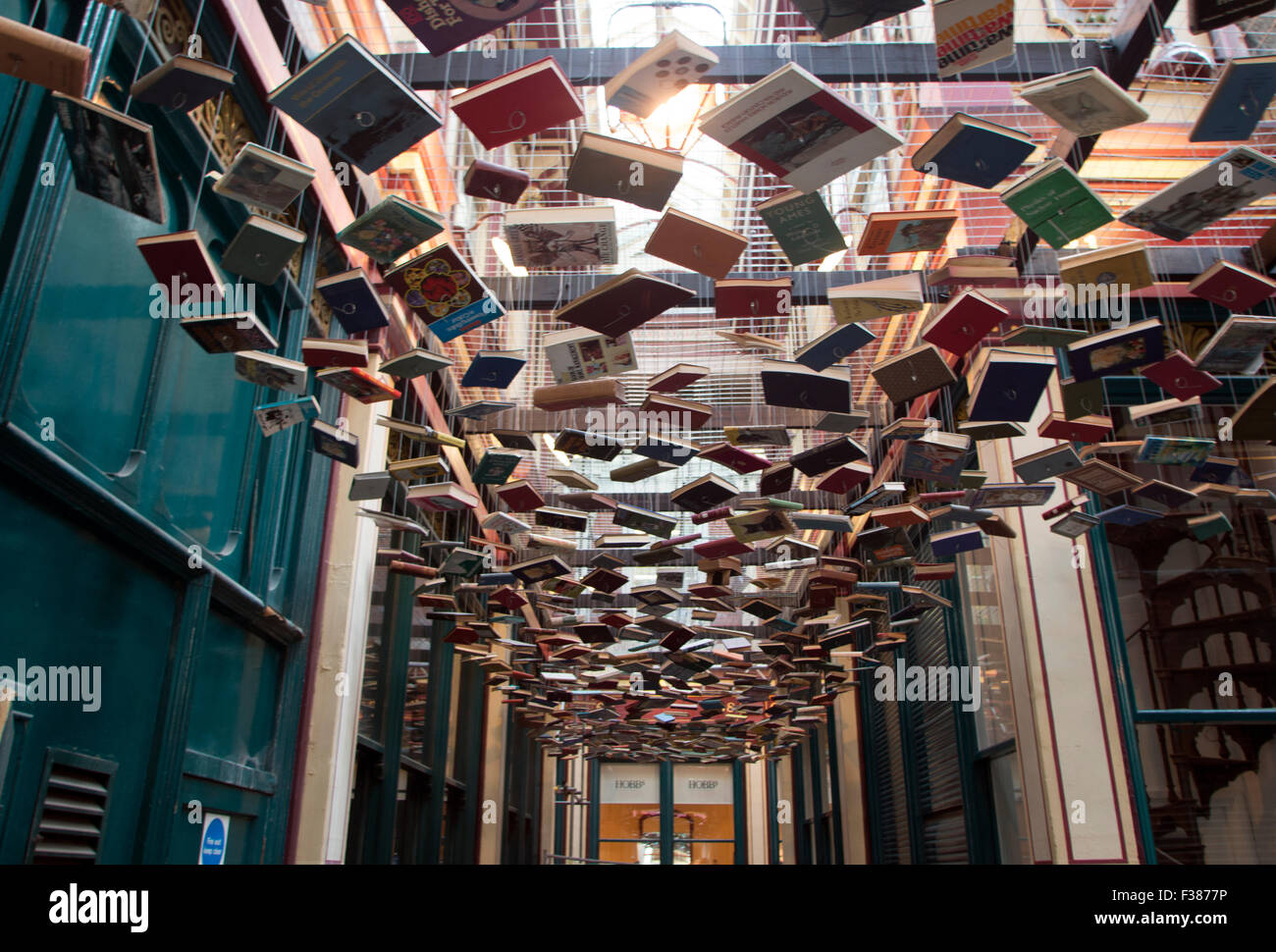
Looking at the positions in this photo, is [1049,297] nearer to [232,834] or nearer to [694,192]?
[694,192]

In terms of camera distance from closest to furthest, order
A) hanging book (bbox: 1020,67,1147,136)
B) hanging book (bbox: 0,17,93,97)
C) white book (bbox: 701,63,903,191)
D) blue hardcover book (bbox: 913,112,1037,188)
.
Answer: hanging book (bbox: 0,17,93,97) < white book (bbox: 701,63,903,191) < hanging book (bbox: 1020,67,1147,136) < blue hardcover book (bbox: 913,112,1037,188)

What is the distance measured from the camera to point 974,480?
142 inches

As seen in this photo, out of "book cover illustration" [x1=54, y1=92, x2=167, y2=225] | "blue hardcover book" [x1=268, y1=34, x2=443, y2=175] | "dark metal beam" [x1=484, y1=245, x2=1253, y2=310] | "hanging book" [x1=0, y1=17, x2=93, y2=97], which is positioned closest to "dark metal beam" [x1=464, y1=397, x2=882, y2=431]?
"dark metal beam" [x1=484, y1=245, x2=1253, y2=310]

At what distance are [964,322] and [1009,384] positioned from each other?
14.4 inches

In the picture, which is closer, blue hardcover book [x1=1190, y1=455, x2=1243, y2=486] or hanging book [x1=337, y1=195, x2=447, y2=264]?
hanging book [x1=337, y1=195, x2=447, y2=264]

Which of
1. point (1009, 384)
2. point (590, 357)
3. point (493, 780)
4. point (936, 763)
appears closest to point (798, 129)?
point (590, 357)

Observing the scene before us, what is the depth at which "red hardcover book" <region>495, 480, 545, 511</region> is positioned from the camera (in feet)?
12.5

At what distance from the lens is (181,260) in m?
2.24

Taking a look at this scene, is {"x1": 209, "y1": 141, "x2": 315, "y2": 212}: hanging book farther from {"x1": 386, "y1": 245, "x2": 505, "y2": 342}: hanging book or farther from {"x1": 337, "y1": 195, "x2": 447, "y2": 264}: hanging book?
{"x1": 386, "y1": 245, "x2": 505, "y2": 342}: hanging book

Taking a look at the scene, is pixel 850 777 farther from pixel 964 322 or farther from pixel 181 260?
pixel 181 260

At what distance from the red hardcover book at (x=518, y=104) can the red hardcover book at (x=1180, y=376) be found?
2.09 metres

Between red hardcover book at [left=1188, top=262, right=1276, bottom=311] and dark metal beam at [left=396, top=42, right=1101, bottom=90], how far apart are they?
1.13 metres

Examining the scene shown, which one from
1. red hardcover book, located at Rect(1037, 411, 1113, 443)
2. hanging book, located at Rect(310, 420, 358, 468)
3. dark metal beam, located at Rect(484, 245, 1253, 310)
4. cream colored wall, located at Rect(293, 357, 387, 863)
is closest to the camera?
hanging book, located at Rect(310, 420, 358, 468)

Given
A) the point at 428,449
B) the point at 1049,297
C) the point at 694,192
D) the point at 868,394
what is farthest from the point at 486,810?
the point at 1049,297
